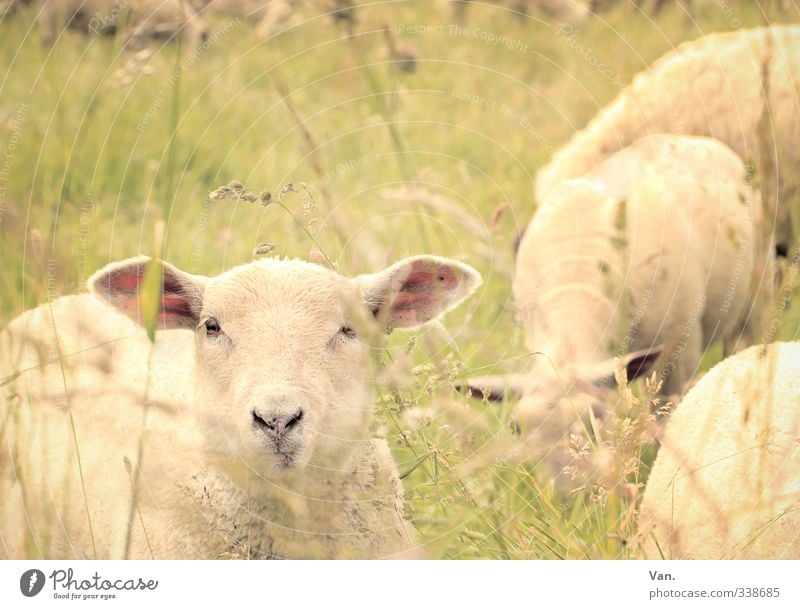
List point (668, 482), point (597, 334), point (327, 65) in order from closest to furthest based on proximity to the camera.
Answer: point (668, 482), point (597, 334), point (327, 65)

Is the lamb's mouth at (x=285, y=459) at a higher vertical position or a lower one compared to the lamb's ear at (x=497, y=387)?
higher

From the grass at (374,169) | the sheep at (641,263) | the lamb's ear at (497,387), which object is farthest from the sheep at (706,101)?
the lamb's ear at (497,387)

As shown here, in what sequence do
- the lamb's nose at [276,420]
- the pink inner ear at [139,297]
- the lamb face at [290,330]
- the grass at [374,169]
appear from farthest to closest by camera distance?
the grass at [374,169] → the pink inner ear at [139,297] → the lamb face at [290,330] → the lamb's nose at [276,420]

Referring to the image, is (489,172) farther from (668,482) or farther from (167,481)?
(167,481)

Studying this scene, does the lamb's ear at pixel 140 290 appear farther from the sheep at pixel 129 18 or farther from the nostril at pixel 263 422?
the sheep at pixel 129 18

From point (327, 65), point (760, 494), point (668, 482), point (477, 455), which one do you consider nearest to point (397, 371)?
point (477, 455)

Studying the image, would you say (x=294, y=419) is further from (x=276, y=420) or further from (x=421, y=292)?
(x=421, y=292)

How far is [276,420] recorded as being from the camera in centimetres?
274

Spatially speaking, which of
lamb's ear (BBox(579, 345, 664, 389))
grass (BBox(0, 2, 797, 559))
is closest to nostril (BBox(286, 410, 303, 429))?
grass (BBox(0, 2, 797, 559))

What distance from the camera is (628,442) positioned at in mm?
3045

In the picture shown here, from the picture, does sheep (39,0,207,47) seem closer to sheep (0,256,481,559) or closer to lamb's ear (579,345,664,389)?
sheep (0,256,481,559)

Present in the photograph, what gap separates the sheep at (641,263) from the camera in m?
4.34
